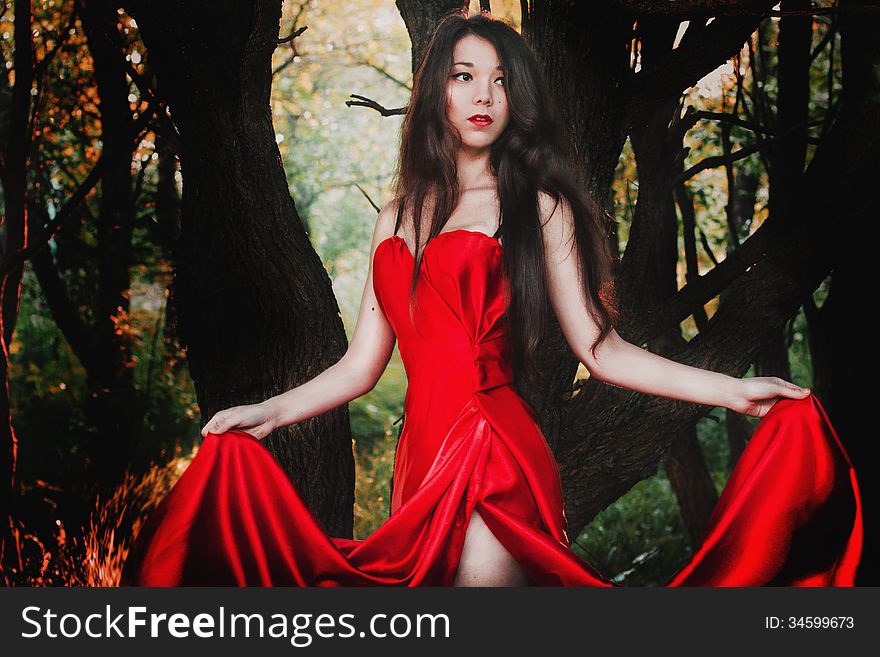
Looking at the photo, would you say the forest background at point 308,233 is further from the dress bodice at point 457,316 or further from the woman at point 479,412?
the dress bodice at point 457,316

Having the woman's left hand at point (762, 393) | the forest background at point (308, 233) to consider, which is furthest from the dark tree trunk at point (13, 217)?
the woman's left hand at point (762, 393)

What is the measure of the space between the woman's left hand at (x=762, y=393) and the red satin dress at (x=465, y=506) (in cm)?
3

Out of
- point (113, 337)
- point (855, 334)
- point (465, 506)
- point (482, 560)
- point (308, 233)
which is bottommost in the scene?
point (482, 560)

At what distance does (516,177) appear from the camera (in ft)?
8.49

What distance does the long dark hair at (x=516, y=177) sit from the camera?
2.52 metres

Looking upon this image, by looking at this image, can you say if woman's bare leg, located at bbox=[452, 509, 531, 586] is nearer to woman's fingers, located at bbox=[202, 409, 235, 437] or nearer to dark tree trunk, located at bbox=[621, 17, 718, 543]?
woman's fingers, located at bbox=[202, 409, 235, 437]

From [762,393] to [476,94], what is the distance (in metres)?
→ 1.10

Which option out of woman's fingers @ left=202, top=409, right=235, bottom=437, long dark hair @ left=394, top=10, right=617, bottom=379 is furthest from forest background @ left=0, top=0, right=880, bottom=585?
woman's fingers @ left=202, top=409, right=235, bottom=437

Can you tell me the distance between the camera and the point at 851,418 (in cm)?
425

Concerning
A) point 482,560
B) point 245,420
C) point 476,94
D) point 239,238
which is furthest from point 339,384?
point 239,238

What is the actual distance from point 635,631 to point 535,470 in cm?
81

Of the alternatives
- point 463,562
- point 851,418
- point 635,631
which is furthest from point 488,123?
point 851,418

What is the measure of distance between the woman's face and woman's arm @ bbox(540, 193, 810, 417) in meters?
0.27

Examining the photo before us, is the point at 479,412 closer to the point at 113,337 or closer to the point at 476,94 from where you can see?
the point at 476,94
